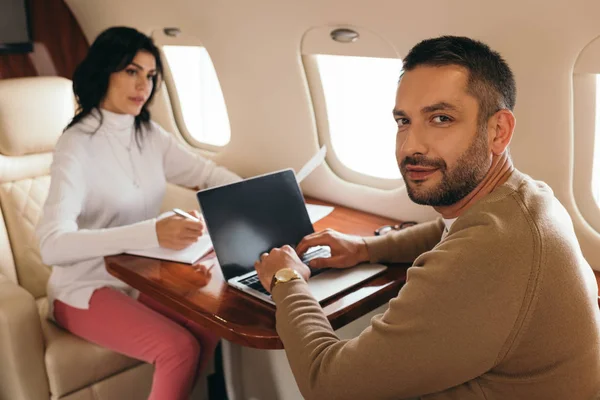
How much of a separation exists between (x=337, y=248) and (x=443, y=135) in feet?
1.74

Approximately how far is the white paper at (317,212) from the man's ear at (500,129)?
3.07ft

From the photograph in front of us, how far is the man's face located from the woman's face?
1.07 metres

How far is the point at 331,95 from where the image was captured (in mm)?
2229

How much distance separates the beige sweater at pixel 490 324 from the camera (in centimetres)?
88

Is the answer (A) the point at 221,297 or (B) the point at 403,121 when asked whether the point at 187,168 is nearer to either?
(A) the point at 221,297

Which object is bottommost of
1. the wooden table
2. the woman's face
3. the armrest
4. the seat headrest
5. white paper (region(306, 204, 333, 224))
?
the armrest

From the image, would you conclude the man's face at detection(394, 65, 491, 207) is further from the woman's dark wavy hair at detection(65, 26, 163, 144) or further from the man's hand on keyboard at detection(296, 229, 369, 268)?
the woman's dark wavy hair at detection(65, 26, 163, 144)

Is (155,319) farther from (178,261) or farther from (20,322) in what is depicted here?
(20,322)

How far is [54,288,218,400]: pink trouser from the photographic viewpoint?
64.9 inches

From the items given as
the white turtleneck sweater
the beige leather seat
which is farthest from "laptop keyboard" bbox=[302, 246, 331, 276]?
the beige leather seat

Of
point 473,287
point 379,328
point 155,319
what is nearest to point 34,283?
point 155,319

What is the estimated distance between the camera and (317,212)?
6.56 ft

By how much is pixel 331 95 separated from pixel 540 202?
4.44ft

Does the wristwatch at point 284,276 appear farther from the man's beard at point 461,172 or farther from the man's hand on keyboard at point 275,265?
the man's beard at point 461,172
